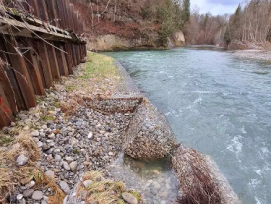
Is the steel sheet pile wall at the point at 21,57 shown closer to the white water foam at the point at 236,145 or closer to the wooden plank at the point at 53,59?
the wooden plank at the point at 53,59

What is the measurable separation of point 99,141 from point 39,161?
4.11 ft

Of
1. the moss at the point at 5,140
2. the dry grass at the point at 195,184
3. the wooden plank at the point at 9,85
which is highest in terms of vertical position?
the wooden plank at the point at 9,85

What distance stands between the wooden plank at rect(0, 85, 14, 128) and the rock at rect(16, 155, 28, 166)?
888 mm

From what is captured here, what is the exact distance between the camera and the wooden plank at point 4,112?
2665 millimetres

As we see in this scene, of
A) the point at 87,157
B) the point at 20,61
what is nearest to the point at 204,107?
the point at 87,157

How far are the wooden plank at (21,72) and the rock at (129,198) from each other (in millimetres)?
2733

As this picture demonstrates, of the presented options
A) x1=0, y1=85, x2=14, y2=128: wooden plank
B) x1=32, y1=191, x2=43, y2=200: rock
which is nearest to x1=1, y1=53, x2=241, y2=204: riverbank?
x1=32, y1=191, x2=43, y2=200: rock

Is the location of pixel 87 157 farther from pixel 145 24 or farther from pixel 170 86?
pixel 145 24

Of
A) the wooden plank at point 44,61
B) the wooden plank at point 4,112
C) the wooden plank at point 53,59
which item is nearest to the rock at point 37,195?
the wooden plank at point 4,112

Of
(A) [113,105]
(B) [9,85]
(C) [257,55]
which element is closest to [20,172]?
(B) [9,85]

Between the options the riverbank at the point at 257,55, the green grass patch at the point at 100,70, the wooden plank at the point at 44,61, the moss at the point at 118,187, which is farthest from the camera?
the riverbank at the point at 257,55

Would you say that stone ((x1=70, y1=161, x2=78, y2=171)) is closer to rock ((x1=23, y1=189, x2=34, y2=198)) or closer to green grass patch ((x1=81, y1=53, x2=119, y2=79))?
rock ((x1=23, y1=189, x2=34, y2=198))

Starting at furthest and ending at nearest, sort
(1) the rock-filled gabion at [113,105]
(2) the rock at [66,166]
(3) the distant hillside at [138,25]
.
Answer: (3) the distant hillside at [138,25]
(1) the rock-filled gabion at [113,105]
(2) the rock at [66,166]

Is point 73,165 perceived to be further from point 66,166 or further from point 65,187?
point 65,187
